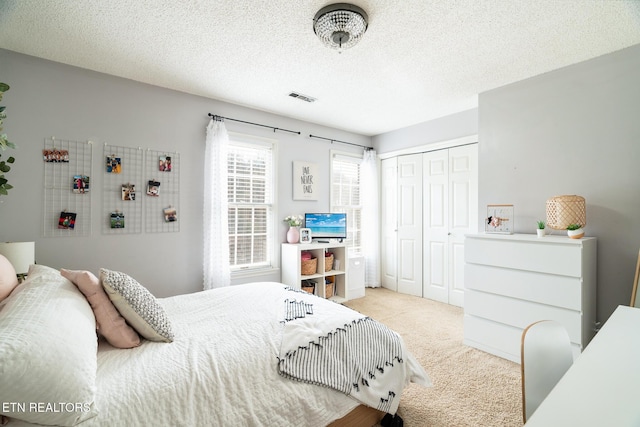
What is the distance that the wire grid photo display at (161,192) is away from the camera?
2971 millimetres

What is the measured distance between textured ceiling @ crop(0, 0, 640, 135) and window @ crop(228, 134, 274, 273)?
0.73 meters

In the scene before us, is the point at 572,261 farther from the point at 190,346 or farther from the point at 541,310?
the point at 190,346

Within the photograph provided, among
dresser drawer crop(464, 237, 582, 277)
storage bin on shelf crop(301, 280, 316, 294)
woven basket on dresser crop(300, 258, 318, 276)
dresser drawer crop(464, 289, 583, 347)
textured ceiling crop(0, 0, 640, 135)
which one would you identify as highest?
textured ceiling crop(0, 0, 640, 135)

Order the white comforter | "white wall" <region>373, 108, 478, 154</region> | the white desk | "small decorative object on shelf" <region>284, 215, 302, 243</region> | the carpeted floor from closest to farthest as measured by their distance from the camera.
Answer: the white desk → the white comforter → the carpeted floor → "white wall" <region>373, 108, 478, 154</region> → "small decorative object on shelf" <region>284, 215, 302, 243</region>

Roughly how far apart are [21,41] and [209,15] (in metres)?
1.61

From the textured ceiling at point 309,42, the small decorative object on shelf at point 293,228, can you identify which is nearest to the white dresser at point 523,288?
the textured ceiling at point 309,42

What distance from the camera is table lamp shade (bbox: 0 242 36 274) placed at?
6.32 feet

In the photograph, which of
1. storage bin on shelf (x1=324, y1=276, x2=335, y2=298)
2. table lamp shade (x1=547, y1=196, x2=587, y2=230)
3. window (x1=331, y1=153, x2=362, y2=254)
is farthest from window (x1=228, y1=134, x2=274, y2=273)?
table lamp shade (x1=547, y1=196, x2=587, y2=230)

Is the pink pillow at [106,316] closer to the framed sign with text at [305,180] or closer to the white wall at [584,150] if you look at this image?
the framed sign with text at [305,180]

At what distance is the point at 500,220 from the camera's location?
295cm

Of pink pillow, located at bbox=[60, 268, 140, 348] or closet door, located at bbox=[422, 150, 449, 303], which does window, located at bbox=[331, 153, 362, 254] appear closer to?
closet door, located at bbox=[422, 150, 449, 303]

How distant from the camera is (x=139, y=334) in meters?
1.47

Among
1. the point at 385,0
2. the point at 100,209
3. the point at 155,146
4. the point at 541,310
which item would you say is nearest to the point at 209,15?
the point at 385,0

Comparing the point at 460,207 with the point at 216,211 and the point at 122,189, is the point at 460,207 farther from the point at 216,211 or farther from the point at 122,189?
the point at 122,189
